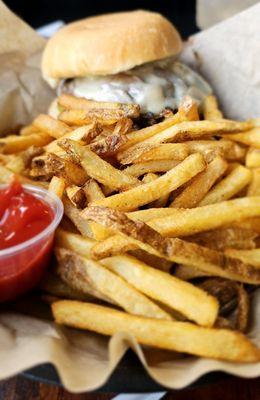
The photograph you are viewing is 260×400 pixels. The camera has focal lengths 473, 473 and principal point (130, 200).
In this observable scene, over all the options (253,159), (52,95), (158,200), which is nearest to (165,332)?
(158,200)

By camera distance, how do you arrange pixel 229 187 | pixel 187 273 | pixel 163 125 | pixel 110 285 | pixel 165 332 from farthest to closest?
pixel 163 125 < pixel 229 187 < pixel 187 273 < pixel 110 285 < pixel 165 332

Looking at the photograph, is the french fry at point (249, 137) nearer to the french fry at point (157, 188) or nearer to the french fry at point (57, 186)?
the french fry at point (157, 188)

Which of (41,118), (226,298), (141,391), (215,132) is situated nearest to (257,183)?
(215,132)

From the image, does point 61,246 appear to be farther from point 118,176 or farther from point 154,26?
point 154,26

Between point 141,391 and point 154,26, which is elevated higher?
point 154,26

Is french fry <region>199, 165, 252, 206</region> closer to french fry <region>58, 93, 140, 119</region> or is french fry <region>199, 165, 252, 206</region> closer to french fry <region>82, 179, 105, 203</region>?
french fry <region>82, 179, 105, 203</region>

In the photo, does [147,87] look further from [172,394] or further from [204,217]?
[172,394]

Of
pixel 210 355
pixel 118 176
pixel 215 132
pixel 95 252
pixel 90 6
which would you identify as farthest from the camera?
pixel 90 6
